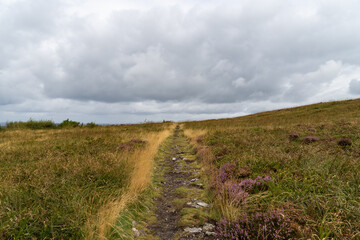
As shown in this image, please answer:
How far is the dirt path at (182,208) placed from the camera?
413cm

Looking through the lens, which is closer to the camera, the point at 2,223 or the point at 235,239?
the point at 2,223

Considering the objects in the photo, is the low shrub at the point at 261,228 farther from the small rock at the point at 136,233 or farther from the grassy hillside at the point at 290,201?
the small rock at the point at 136,233

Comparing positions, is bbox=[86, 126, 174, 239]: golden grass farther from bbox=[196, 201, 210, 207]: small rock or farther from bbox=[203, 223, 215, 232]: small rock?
Result: bbox=[203, 223, 215, 232]: small rock

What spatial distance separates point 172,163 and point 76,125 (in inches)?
1173

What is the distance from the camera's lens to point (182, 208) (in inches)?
207

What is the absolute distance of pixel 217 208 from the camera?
4.71 meters

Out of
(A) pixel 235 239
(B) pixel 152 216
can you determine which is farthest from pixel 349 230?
(B) pixel 152 216

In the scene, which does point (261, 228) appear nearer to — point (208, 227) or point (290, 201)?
point (290, 201)

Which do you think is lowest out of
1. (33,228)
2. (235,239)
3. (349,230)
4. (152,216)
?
(152,216)

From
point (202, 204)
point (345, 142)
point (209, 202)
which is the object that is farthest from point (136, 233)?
point (345, 142)

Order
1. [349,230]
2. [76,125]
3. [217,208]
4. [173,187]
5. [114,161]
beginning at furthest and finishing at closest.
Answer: [76,125]
[173,187]
[114,161]
[217,208]
[349,230]

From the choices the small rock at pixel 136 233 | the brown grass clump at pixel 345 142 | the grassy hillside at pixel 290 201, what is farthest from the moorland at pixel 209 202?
the brown grass clump at pixel 345 142

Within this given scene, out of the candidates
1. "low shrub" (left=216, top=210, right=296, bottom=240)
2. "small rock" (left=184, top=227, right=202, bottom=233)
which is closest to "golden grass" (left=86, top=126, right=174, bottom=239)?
"small rock" (left=184, top=227, right=202, bottom=233)

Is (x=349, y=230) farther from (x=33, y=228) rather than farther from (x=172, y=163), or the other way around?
(x=172, y=163)
